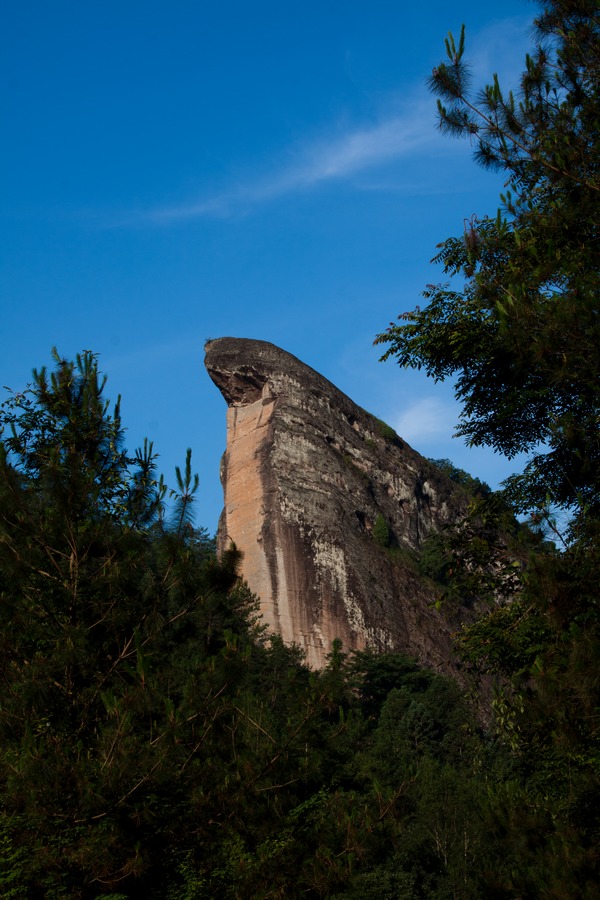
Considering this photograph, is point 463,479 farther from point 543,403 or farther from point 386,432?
point 543,403

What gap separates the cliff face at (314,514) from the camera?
3981cm

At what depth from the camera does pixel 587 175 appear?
878 cm

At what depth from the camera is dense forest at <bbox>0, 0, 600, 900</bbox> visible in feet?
24.0

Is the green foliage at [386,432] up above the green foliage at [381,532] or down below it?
above

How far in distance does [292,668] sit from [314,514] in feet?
106

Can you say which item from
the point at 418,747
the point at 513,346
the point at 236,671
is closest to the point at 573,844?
the point at 236,671

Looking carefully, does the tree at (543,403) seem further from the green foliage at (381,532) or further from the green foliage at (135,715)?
the green foliage at (381,532)

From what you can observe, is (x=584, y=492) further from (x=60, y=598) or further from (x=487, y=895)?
(x=60, y=598)

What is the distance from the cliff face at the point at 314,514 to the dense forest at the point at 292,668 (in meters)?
28.5

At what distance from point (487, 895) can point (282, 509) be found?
33810 millimetres

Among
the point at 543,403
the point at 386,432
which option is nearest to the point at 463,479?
the point at 386,432

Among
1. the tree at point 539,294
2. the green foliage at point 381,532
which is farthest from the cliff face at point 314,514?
the tree at point 539,294

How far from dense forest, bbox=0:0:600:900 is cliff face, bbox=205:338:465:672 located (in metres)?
28.5

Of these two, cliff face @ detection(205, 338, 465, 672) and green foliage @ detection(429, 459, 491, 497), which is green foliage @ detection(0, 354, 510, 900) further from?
green foliage @ detection(429, 459, 491, 497)
